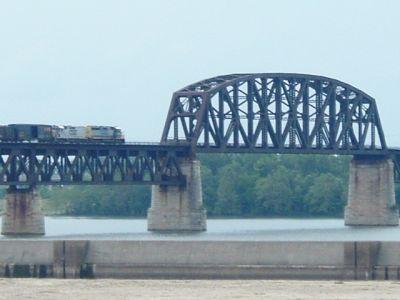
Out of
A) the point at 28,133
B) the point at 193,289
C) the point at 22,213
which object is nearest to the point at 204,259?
the point at 193,289

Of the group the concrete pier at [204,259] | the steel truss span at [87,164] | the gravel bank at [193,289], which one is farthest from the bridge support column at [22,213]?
the gravel bank at [193,289]

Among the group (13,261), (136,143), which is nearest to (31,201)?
(136,143)

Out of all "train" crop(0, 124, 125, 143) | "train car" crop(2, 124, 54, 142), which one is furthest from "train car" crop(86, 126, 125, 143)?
"train car" crop(2, 124, 54, 142)

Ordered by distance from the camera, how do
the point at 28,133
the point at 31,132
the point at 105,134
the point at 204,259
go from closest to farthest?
1. the point at 204,259
2. the point at 28,133
3. the point at 31,132
4. the point at 105,134

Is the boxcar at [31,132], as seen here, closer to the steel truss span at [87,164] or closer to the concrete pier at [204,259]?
the steel truss span at [87,164]

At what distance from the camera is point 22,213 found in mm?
169125

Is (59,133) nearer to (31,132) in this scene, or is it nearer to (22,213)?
(31,132)

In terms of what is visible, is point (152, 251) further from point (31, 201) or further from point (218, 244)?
point (31, 201)

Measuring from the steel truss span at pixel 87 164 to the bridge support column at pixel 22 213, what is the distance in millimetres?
1114

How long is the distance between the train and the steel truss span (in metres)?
0.74

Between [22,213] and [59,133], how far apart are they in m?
11.8

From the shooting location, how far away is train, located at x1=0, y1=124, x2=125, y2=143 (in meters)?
171

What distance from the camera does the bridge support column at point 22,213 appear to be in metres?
167

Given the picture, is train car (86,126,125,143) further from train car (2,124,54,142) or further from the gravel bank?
the gravel bank
